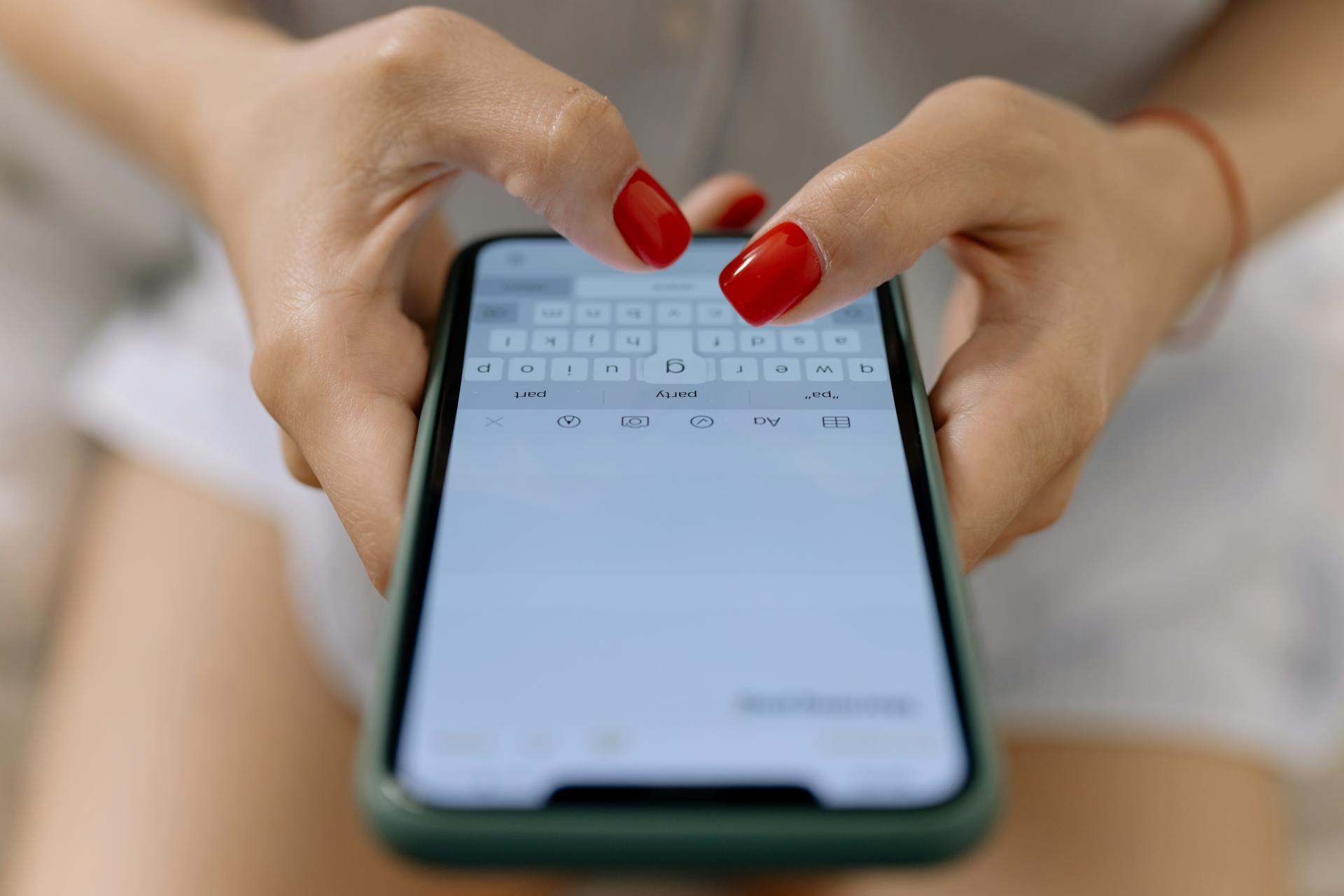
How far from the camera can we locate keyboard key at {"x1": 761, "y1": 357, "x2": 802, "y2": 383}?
11.7 inches

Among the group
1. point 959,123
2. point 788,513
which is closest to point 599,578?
point 788,513

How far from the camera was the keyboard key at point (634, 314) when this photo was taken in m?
0.31

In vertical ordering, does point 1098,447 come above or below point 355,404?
below

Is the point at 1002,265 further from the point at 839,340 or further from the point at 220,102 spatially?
the point at 220,102

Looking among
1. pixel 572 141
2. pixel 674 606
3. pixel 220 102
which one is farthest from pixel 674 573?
pixel 220 102

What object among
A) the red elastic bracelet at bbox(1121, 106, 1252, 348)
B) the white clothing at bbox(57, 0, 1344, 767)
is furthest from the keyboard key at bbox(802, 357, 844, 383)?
the red elastic bracelet at bbox(1121, 106, 1252, 348)

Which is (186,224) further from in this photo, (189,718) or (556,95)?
(556,95)

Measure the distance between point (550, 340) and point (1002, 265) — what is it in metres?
0.13

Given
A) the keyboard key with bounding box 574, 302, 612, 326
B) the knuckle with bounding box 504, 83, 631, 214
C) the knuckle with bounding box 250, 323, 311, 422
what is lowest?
the keyboard key with bounding box 574, 302, 612, 326

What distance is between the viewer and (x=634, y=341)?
0.31m

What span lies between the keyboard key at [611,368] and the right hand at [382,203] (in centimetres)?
3

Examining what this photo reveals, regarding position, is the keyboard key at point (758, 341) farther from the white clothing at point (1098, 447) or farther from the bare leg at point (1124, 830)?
the bare leg at point (1124, 830)

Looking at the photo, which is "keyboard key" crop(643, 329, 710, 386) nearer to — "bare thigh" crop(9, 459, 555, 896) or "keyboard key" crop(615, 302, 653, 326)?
"keyboard key" crop(615, 302, 653, 326)

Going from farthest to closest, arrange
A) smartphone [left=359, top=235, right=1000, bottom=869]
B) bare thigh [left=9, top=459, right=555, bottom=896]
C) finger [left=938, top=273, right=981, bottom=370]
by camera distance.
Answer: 1. bare thigh [left=9, top=459, right=555, bottom=896]
2. finger [left=938, top=273, right=981, bottom=370]
3. smartphone [left=359, top=235, right=1000, bottom=869]
